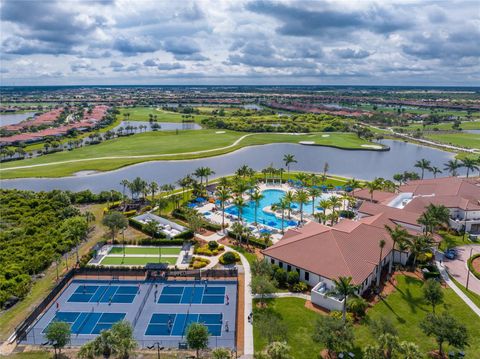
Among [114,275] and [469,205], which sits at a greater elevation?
[469,205]

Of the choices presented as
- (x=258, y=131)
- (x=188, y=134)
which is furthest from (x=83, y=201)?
(x=258, y=131)

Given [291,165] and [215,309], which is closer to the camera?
[215,309]

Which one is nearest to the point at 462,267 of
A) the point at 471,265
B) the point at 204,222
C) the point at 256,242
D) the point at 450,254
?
the point at 471,265

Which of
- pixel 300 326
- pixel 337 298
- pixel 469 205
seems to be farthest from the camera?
pixel 469 205

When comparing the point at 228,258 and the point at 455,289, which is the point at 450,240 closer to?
the point at 455,289

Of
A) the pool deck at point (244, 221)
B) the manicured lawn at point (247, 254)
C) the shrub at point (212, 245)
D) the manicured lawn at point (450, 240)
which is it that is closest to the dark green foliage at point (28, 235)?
the shrub at point (212, 245)

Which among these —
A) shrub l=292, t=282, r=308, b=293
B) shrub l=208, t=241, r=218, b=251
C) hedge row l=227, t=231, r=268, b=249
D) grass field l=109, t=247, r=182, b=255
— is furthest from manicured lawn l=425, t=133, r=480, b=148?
grass field l=109, t=247, r=182, b=255

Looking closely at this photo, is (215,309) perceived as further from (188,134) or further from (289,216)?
(188,134)
